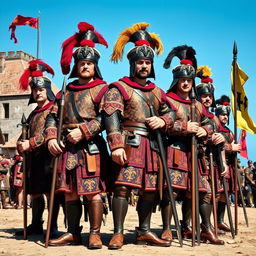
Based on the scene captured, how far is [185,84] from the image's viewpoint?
6.83 metres

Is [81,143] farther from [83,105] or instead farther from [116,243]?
[116,243]

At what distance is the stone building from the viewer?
48341 millimetres

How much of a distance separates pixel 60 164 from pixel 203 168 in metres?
2.07

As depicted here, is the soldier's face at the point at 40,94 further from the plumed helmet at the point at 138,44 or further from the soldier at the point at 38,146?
the plumed helmet at the point at 138,44

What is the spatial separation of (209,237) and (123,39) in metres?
2.89

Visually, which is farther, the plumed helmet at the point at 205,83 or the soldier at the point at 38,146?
the plumed helmet at the point at 205,83

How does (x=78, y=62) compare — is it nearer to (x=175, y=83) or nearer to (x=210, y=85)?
(x=175, y=83)

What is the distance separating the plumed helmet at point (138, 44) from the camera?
6266mm

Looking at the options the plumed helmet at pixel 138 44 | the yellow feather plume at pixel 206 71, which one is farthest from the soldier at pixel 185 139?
the yellow feather plume at pixel 206 71

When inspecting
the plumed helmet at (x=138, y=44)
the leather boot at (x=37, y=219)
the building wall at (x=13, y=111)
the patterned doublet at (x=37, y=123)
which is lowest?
the leather boot at (x=37, y=219)

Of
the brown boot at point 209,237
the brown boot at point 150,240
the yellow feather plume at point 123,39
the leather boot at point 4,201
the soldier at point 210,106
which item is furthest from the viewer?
the leather boot at point 4,201

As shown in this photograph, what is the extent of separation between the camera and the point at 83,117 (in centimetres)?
601

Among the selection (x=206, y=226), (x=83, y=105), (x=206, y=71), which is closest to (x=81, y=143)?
(x=83, y=105)

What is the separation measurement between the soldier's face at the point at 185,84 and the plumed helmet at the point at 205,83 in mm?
1177
